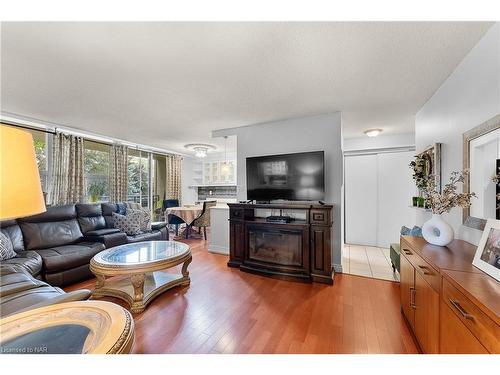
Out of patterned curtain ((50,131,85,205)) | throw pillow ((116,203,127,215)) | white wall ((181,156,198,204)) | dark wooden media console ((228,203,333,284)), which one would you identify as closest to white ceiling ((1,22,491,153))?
patterned curtain ((50,131,85,205))

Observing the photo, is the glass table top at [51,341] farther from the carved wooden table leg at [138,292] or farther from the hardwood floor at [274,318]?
the carved wooden table leg at [138,292]

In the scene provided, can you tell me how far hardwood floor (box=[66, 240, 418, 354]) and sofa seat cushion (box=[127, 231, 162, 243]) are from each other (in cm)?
90

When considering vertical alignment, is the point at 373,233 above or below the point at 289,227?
below

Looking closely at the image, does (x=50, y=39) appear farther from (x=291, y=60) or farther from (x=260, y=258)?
(x=260, y=258)

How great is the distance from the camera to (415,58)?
183 centimetres

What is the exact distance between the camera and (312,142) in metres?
3.32

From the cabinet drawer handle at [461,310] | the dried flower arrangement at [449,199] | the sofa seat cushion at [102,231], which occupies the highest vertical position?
the dried flower arrangement at [449,199]

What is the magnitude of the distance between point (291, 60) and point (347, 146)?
3.39 meters

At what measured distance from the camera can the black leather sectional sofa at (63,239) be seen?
258 cm

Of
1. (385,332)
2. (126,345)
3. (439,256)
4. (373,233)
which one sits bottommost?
(385,332)

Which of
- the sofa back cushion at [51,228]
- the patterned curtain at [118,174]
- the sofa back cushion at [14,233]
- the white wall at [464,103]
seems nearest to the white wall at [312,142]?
the white wall at [464,103]

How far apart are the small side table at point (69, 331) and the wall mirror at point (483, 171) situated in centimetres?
223

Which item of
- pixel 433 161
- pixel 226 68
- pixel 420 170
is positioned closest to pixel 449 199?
pixel 433 161
